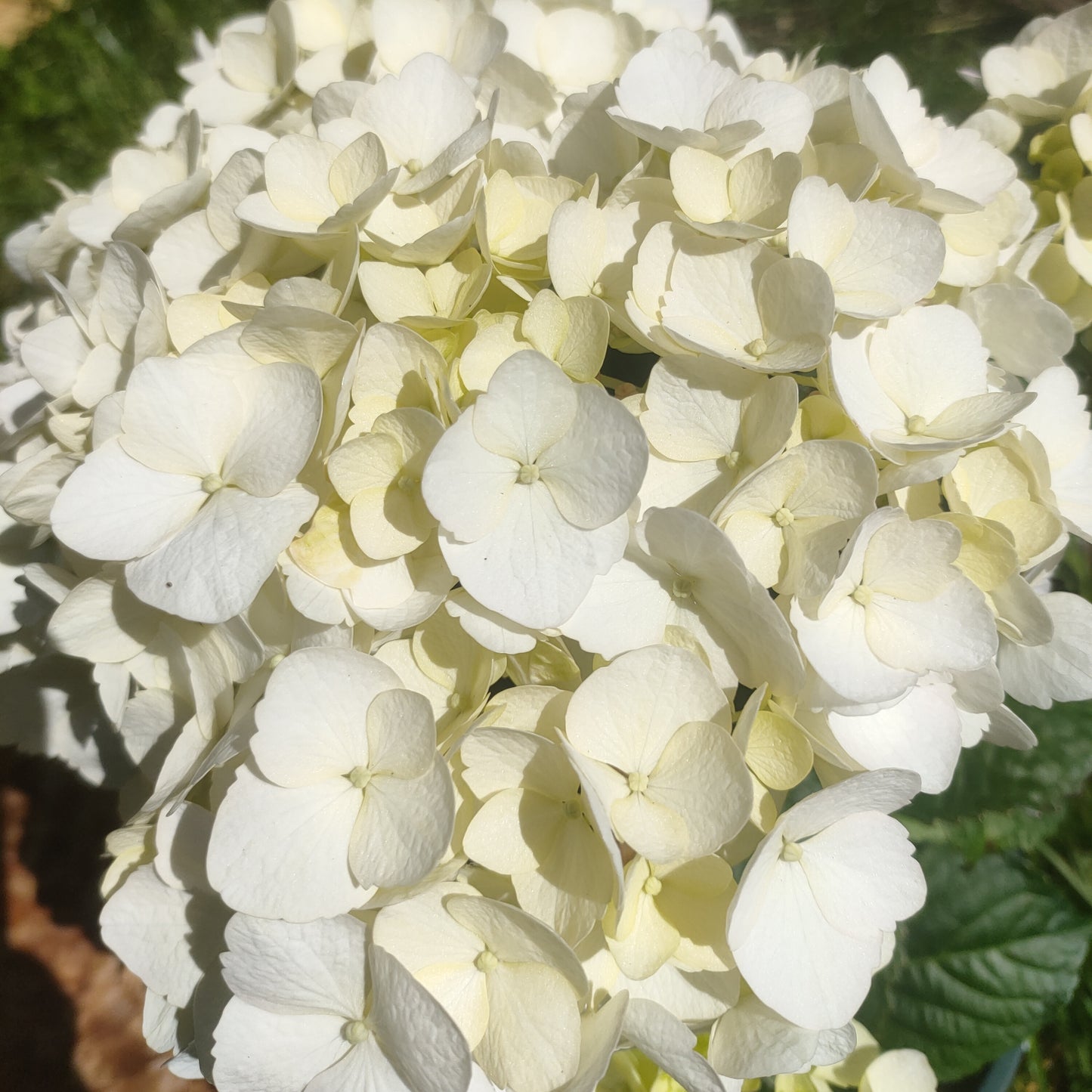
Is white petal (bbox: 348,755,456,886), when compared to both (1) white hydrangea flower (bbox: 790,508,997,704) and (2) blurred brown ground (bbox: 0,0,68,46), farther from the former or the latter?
(2) blurred brown ground (bbox: 0,0,68,46)

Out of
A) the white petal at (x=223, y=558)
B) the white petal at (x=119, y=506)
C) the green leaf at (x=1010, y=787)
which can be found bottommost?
the green leaf at (x=1010, y=787)

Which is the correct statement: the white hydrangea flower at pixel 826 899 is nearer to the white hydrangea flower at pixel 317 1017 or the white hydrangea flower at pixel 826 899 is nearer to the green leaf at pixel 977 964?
the white hydrangea flower at pixel 317 1017

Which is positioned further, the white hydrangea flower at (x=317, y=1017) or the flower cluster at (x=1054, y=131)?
the flower cluster at (x=1054, y=131)

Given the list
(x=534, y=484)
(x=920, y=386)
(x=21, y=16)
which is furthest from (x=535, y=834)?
(x=21, y=16)

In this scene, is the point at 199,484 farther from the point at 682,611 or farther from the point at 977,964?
the point at 977,964

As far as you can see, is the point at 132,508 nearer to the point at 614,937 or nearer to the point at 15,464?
the point at 15,464

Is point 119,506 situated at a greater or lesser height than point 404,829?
greater

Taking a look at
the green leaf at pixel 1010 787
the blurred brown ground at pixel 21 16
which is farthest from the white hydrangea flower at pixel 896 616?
the blurred brown ground at pixel 21 16
